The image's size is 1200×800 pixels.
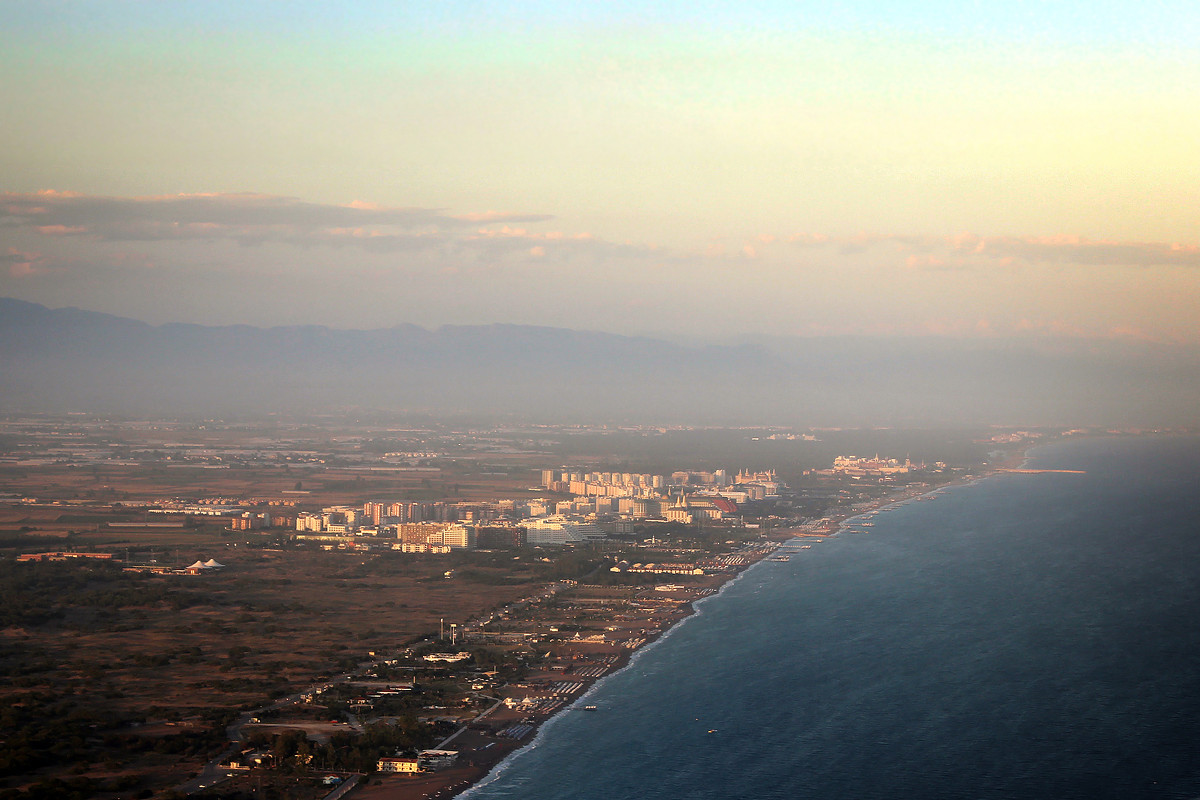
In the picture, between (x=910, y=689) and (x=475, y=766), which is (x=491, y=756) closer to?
(x=475, y=766)

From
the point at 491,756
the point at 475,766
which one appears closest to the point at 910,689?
the point at 491,756

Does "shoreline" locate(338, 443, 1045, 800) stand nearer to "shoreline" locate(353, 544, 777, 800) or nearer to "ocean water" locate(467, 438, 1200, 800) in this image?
"shoreline" locate(353, 544, 777, 800)

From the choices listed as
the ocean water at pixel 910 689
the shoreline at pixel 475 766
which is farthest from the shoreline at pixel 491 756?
the ocean water at pixel 910 689

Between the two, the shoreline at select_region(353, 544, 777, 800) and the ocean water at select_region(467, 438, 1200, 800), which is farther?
the ocean water at select_region(467, 438, 1200, 800)

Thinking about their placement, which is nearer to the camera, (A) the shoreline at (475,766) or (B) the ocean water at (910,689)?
(A) the shoreline at (475,766)

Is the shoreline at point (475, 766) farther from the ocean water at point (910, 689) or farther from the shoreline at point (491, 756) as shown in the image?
the ocean water at point (910, 689)

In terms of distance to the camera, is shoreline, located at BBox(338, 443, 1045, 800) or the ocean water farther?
the ocean water

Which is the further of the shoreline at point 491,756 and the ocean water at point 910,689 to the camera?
the ocean water at point 910,689

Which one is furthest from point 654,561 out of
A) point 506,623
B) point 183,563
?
point 183,563

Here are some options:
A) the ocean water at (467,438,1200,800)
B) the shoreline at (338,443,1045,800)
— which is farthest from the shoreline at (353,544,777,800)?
the ocean water at (467,438,1200,800)
